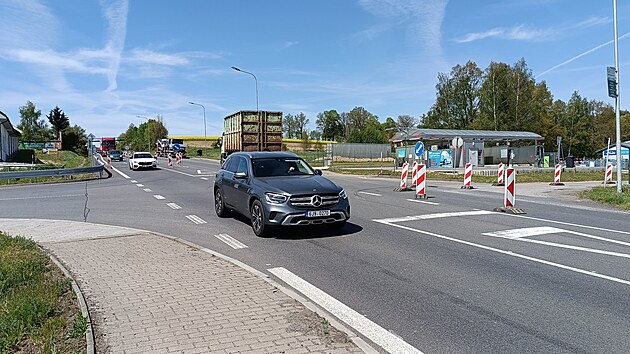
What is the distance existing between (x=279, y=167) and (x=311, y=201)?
5.82 feet

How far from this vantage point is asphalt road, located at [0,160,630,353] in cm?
456

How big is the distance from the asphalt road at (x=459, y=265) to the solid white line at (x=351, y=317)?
11cm

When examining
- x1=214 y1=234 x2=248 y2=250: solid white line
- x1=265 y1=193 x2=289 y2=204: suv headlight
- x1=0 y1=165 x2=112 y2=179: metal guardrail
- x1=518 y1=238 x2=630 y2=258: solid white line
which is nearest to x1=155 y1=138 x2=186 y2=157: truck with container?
x1=0 y1=165 x2=112 y2=179: metal guardrail

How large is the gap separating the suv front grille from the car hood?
3.6 inches

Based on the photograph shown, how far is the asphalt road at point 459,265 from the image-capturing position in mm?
4559

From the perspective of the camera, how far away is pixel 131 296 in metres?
5.44

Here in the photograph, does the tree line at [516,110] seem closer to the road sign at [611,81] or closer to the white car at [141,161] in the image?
the white car at [141,161]

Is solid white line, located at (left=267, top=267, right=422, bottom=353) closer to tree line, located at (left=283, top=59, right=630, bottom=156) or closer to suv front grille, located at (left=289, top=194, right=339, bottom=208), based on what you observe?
suv front grille, located at (left=289, top=194, right=339, bottom=208)

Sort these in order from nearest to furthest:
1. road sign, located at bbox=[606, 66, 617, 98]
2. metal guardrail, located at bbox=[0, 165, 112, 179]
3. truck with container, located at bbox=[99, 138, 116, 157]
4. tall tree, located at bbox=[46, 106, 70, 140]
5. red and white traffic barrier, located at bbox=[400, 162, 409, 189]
A: road sign, located at bbox=[606, 66, 617, 98], red and white traffic barrier, located at bbox=[400, 162, 409, 189], metal guardrail, located at bbox=[0, 165, 112, 179], truck with container, located at bbox=[99, 138, 116, 157], tall tree, located at bbox=[46, 106, 70, 140]

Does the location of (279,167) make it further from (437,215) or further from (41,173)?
(41,173)

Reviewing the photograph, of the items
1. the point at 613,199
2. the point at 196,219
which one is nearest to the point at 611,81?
the point at 613,199

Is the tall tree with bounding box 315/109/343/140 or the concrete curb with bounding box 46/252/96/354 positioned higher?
the tall tree with bounding box 315/109/343/140

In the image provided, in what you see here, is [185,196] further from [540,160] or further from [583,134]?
[583,134]

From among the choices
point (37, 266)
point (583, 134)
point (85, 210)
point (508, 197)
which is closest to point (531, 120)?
point (583, 134)
